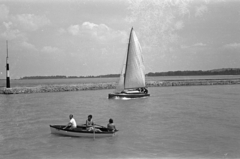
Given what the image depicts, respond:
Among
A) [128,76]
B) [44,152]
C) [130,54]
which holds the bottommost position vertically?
[44,152]

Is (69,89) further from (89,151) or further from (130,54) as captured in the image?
(89,151)

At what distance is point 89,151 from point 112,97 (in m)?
30.9

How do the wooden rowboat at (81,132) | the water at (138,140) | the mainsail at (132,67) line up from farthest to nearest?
the mainsail at (132,67) → the wooden rowboat at (81,132) → the water at (138,140)

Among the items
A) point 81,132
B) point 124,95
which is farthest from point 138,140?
point 124,95

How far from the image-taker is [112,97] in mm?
47594

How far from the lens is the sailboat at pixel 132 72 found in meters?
46.0

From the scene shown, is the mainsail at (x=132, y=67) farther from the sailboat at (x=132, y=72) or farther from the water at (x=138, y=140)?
the water at (x=138, y=140)

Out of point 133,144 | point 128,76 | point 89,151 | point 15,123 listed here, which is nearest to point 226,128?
point 133,144

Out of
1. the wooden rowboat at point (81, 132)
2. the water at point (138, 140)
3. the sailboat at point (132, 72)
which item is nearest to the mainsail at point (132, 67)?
the sailboat at point (132, 72)

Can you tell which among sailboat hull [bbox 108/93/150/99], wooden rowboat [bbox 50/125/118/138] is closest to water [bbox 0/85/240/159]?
wooden rowboat [bbox 50/125/118/138]

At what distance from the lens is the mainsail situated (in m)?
46.0

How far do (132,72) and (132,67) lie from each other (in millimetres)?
906

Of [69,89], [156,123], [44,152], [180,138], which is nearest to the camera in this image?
[44,152]

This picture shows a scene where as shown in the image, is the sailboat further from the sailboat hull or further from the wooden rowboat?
the wooden rowboat
